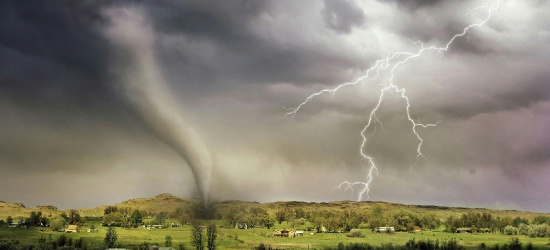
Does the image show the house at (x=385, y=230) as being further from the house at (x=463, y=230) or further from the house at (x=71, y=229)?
the house at (x=71, y=229)

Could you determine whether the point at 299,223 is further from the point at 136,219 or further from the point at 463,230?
the point at 136,219

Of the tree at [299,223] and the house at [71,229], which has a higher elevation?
the house at [71,229]

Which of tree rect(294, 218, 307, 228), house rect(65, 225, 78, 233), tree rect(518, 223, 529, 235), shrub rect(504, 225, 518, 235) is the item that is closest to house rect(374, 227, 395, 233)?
tree rect(294, 218, 307, 228)

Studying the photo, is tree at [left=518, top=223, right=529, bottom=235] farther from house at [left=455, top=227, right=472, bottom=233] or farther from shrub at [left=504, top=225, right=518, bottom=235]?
house at [left=455, top=227, right=472, bottom=233]

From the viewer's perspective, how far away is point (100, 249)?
76.2 meters

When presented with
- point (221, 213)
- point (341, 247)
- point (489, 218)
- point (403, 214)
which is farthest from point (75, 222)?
point (489, 218)

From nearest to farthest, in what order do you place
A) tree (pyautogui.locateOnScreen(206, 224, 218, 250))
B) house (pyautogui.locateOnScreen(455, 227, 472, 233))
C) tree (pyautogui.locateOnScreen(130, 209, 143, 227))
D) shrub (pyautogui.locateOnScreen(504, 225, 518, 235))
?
tree (pyautogui.locateOnScreen(206, 224, 218, 250)) < shrub (pyautogui.locateOnScreen(504, 225, 518, 235)) < house (pyautogui.locateOnScreen(455, 227, 472, 233)) < tree (pyautogui.locateOnScreen(130, 209, 143, 227))

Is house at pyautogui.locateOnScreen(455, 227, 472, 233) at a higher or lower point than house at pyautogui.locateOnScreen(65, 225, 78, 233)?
lower

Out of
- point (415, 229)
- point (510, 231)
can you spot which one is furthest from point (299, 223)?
point (510, 231)

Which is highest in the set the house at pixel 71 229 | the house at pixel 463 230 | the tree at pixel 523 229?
the house at pixel 71 229

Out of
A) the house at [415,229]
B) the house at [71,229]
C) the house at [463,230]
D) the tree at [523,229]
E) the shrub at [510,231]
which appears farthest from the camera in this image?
the house at [415,229]

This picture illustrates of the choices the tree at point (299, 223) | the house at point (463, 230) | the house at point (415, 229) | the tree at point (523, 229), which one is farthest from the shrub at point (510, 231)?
the tree at point (299, 223)

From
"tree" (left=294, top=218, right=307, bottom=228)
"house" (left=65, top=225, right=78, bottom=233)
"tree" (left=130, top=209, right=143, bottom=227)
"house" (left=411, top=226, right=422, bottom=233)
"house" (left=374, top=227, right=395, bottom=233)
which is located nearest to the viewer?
"house" (left=65, top=225, right=78, bottom=233)

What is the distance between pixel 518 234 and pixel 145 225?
389 feet
